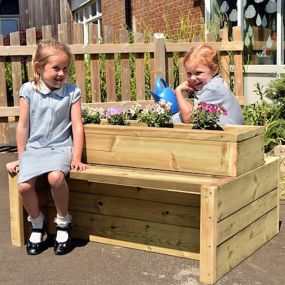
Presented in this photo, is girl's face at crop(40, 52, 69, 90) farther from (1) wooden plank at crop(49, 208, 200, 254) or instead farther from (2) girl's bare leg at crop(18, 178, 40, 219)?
(1) wooden plank at crop(49, 208, 200, 254)

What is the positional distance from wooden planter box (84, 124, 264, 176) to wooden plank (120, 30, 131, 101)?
388cm

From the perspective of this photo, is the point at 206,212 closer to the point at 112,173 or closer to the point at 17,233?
the point at 112,173

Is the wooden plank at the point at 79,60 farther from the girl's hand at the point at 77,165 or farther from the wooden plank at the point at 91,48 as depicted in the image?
the girl's hand at the point at 77,165

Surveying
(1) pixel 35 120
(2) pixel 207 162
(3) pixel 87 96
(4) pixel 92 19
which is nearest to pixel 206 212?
(2) pixel 207 162

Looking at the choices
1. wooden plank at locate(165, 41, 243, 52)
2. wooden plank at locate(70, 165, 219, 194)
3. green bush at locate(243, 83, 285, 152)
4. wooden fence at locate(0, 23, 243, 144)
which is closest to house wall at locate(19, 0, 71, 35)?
wooden fence at locate(0, 23, 243, 144)

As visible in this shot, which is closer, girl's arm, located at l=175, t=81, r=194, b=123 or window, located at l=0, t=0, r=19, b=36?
girl's arm, located at l=175, t=81, r=194, b=123

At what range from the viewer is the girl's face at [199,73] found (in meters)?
3.79

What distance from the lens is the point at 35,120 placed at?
366 centimetres

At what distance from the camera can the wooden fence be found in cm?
726

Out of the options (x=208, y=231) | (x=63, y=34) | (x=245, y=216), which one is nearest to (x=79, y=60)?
(x=63, y=34)


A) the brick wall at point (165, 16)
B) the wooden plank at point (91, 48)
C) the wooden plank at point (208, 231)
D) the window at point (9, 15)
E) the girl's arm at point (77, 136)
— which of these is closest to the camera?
the wooden plank at point (208, 231)

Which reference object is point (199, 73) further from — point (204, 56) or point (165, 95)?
point (165, 95)

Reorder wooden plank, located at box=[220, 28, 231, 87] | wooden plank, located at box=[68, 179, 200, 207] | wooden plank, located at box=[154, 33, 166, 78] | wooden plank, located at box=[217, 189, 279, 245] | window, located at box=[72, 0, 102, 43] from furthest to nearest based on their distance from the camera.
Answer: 1. window, located at box=[72, 0, 102, 43]
2. wooden plank, located at box=[220, 28, 231, 87]
3. wooden plank, located at box=[154, 33, 166, 78]
4. wooden plank, located at box=[68, 179, 200, 207]
5. wooden plank, located at box=[217, 189, 279, 245]

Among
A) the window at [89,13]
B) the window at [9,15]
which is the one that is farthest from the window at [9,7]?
the window at [89,13]
